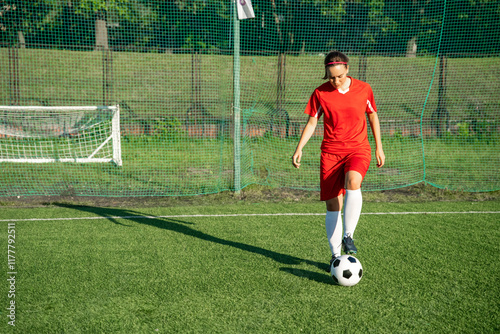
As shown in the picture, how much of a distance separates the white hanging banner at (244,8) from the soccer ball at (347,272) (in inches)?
184


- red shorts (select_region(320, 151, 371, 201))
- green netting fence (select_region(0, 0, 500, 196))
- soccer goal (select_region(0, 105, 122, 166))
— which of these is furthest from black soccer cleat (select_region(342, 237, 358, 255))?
soccer goal (select_region(0, 105, 122, 166))

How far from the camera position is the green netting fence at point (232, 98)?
26.2 feet

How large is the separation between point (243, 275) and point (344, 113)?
5.61 feet

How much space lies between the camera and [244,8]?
695 cm

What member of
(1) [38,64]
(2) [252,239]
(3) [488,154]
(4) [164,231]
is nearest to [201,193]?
(4) [164,231]

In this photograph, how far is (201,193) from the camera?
285 inches

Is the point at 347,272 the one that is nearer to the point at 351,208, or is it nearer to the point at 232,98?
the point at 351,208

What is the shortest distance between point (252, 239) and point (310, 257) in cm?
85

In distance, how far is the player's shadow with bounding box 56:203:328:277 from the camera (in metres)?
4.30

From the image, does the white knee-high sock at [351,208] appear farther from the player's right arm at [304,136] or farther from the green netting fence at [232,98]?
the green netting fence at [232,98]

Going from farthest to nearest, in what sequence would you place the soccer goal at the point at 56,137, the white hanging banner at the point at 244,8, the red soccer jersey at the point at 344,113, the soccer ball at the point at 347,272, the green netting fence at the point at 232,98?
the soccer goal at the point at 56,137
the green netting fence at the point at 232,98
the white hanging banner at the point at 244,8
the red soccer jersey at the point at 344,113
the soccer ball at the point at 347,272

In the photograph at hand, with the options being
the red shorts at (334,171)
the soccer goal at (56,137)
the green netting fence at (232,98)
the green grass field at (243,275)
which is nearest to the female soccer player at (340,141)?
the red shorts at (334,171)

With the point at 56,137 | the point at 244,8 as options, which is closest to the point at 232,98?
the point at 244,8

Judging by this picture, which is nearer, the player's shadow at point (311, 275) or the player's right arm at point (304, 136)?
the player's shadow at point (311, 275)
